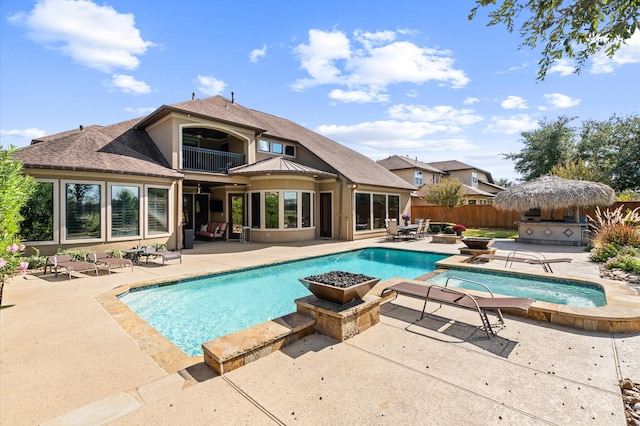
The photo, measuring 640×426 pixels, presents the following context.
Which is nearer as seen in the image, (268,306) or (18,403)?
(18,403)

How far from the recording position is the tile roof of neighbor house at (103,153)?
1010 centimetres

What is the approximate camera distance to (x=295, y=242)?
627 inches

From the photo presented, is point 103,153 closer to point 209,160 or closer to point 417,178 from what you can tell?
point 209,160

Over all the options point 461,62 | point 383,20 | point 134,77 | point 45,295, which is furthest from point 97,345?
point 134,77

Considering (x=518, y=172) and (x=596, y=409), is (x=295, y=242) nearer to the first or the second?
(x=596, y=409)

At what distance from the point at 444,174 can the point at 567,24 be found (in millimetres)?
38424

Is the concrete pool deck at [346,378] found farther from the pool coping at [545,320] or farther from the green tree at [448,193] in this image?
the green tree at [448,193]

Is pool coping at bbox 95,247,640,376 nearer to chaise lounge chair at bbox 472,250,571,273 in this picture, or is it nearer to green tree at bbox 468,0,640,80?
chaise lounge chair at bbox 472,250,571,273

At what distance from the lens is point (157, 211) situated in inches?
499

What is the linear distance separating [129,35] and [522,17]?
1092cm

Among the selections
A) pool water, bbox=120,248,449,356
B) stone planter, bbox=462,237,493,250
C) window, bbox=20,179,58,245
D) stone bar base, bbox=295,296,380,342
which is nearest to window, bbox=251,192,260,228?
pool water, bbox=120,248,449,356

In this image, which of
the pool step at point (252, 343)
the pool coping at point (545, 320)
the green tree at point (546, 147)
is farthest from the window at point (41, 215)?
the green tree at point (546, 147)

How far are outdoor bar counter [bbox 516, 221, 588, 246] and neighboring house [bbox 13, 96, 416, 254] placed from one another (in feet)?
25.2

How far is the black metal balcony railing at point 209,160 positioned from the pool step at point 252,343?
12259mm
